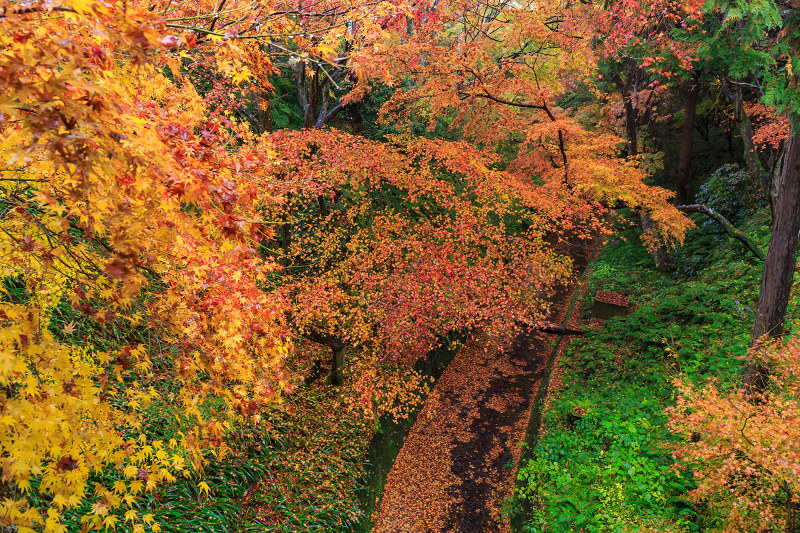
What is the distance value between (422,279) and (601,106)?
52.2 ft

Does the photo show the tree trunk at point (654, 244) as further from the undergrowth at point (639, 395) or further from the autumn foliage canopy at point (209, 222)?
the autumn foliage canopy at point (209, 222)

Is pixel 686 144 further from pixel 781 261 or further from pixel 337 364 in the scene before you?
pixel 337 364

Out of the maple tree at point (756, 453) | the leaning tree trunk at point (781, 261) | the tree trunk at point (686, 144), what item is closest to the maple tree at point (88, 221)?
the maple tree at point (756, 453)

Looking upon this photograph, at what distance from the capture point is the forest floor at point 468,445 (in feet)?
32.5

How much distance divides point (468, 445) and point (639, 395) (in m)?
4.74

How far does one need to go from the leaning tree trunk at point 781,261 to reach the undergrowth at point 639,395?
1.89m

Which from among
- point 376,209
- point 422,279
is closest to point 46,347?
point 422,279

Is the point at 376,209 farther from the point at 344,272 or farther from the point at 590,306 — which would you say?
the point at 590,306

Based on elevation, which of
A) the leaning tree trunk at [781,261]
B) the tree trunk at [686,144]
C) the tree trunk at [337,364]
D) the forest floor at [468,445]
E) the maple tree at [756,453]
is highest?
the tree trunk at [686,144]

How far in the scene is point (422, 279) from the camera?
10.4 m

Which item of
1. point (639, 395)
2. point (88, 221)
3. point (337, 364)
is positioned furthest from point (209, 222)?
point (639, 395)

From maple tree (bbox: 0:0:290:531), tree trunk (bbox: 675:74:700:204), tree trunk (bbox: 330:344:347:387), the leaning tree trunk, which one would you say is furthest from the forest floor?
tree trunk (bbox: 675:74:700:204)

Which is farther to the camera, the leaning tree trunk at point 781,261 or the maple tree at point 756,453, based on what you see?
the leaning tree trunk at point 781,261

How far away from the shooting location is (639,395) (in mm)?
10219
